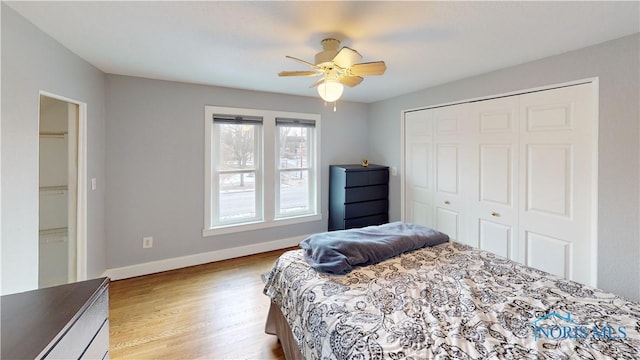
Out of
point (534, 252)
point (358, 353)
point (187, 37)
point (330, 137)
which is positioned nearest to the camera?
point (358, 353)

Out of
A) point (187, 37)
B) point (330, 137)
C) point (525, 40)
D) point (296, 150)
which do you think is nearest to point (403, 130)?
point (330, 137)

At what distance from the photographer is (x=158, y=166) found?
10.4ft

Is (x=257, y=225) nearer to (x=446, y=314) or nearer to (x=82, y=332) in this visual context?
(x=82, y=332)

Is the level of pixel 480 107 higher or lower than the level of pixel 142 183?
higher

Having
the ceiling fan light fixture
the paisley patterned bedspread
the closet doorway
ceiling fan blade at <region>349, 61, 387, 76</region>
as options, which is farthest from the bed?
the closet doorway

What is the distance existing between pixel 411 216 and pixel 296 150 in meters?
1.95

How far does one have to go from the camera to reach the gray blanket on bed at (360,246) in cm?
178

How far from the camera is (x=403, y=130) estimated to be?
3.93 metres

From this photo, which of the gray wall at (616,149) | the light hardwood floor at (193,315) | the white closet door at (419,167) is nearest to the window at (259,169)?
the light hardwood floor at (193,315)

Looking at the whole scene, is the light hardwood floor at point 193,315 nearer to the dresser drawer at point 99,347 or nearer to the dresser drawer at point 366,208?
the dresser drawer at point 99,347

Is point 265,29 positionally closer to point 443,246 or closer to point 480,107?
point 443,246

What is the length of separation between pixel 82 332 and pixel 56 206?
247cm

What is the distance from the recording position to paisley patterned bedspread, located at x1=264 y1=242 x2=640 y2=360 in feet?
3.50

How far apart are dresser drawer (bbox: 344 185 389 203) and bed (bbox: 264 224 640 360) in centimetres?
196
